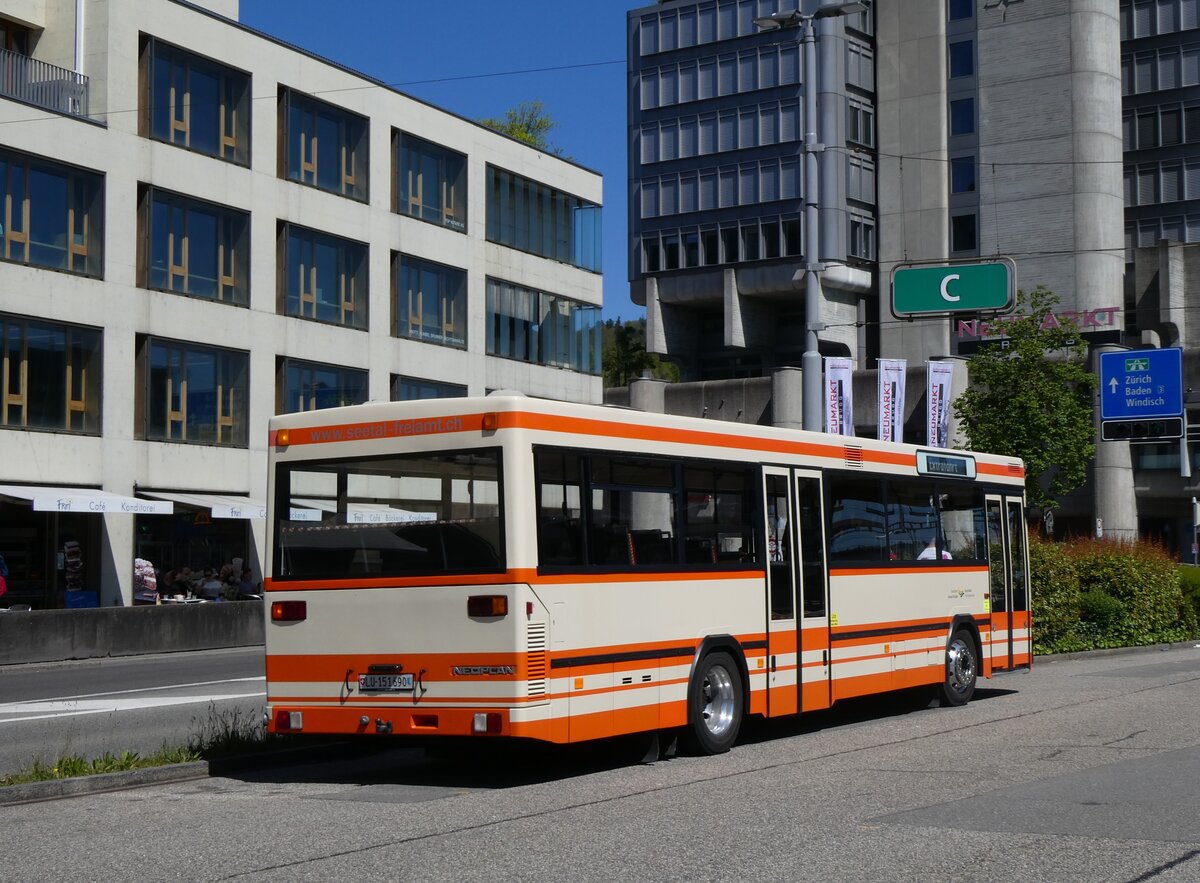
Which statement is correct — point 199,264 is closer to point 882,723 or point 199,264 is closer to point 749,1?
point 882,723

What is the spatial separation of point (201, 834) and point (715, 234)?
66.4 metres

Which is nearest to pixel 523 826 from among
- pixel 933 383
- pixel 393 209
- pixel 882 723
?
pixel 882 723

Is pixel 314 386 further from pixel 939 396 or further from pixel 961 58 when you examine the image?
pixel 961 58

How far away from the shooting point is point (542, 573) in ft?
39.7

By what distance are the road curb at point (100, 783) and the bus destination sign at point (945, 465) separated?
8631 millimetres

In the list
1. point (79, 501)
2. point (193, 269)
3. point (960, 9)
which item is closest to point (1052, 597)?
point (79, 501)

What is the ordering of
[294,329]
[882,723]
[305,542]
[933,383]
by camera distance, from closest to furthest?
[305,542]
[882,723]
[294,329]
[933,383]

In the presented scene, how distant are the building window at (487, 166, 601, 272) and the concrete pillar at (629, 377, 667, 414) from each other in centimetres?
1844

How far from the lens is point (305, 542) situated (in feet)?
42.7

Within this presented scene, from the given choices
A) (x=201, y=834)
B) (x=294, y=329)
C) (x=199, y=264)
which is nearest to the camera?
(x=201, y=834)

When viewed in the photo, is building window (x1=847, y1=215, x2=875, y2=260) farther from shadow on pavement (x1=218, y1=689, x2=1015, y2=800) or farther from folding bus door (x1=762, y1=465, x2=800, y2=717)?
shadow on pavement (x1=218, y1=689, x2=1015, y2=800)

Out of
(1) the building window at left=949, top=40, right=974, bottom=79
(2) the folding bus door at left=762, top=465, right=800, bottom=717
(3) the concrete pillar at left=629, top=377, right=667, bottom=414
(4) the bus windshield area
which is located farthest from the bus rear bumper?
(1) the building window at left=949, top=40, right=974, bottom=79

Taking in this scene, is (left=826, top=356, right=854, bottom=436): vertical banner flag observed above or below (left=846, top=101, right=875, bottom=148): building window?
below

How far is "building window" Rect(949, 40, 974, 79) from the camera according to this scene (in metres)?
74.6
